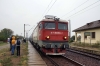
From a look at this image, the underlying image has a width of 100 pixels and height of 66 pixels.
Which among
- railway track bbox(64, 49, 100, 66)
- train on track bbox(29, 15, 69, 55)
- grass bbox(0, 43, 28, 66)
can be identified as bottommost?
railway track bbox(64, 49, 100, 66)

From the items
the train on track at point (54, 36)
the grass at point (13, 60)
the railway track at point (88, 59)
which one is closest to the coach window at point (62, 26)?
the train on track at point (54, 36)

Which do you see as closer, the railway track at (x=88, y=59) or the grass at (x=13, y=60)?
the grass at (x=13, y=60)

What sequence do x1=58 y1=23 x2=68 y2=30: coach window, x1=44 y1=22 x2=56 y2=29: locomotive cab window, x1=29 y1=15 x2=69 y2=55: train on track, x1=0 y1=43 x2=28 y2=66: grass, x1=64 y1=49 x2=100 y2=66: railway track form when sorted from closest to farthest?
x1=0 y1=43 x2=28 y2=66: grass → x1=64 y1=49 x2=100 y2=66: railway track → x1=29 y1=15 x2=69 y2=55: train on track → x1=44 y1=22 x2=56 y2=29: locomotive cab window → x1=58 y1=23 x2=68 y2=30: coach window

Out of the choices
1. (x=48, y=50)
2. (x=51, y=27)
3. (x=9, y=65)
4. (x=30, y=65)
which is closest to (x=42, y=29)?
(x=51, y=27)

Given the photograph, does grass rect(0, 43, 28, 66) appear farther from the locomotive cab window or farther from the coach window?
the coach window

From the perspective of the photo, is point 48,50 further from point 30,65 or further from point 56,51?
point 30,65

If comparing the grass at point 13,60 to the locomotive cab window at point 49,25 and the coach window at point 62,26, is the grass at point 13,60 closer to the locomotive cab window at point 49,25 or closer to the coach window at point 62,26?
the locomotive cab window at point 49,25

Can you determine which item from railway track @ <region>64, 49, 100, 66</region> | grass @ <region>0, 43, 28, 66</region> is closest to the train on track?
railway track @ <region>64, 49, 100, 66</region>

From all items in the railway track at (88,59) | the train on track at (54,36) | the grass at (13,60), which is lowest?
the railway track at (88,59)

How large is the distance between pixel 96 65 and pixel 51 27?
17.1 feet

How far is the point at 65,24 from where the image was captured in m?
15.5

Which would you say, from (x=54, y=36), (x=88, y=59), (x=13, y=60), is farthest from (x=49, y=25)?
(x=13, y=60)

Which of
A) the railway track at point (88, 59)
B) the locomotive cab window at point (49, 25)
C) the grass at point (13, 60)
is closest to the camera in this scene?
the grass at point (13, 60)

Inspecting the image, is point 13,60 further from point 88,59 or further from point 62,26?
point 88,59
